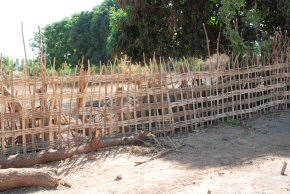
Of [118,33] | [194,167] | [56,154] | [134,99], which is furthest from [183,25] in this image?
[56,154]

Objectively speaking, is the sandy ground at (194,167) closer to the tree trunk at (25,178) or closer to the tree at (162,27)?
the tree trunk at (25,178)

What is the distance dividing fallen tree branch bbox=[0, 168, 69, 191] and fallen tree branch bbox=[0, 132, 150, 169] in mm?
645

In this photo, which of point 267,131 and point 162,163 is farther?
point 267,131

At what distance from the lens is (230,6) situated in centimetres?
962

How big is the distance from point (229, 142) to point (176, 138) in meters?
0.98

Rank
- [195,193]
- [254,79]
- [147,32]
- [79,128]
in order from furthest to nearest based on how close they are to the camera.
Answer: [147,32] < [254,79] < [79,128] < [195,193]

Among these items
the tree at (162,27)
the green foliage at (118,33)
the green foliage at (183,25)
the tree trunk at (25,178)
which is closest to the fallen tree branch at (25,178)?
the tree trunk at (25,178)

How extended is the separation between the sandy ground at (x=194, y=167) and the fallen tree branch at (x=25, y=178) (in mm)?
89

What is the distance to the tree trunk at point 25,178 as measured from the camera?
471 centimetres

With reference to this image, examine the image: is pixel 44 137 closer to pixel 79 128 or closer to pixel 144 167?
pixel 79 128

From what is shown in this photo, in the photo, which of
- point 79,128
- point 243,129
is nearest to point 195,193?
point 79,128

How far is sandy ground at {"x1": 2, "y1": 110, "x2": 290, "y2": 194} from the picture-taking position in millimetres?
4770

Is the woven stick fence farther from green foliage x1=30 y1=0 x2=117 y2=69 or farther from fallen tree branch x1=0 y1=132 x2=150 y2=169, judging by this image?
green foliage x1=30 y1=0 x2=117 y2=69

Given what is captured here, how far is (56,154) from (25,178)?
3.30 feet
